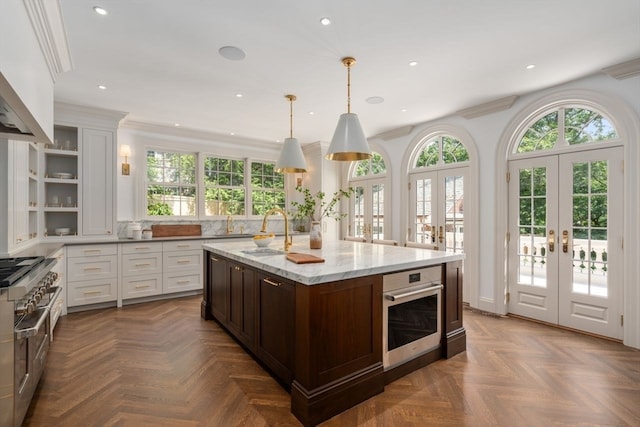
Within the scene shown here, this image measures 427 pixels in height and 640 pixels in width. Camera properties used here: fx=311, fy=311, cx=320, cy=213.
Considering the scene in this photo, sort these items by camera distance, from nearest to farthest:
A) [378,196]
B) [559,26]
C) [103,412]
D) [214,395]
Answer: [103,412] < [214,395] < [559,26] < [378,196]

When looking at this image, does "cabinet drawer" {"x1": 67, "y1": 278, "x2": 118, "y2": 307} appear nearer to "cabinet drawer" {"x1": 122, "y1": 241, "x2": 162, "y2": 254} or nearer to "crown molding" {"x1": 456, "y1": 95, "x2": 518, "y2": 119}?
"cabinet drawer" {"x1": 122, "y1": 241, "x2": 162, "y2": 254}

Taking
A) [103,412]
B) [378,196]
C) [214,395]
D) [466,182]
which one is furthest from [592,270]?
[103,412]

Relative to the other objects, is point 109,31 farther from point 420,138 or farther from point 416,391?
point 420,138

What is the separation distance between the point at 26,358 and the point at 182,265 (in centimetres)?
295

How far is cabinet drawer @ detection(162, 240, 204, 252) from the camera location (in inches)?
183

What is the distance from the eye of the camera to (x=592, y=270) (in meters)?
3.31

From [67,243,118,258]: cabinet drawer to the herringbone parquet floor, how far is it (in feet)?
3.59

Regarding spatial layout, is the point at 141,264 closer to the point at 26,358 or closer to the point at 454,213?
the point at 26,358

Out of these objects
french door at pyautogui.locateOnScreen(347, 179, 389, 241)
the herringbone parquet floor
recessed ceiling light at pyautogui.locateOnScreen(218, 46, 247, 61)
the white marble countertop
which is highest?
recessed ceiling light at pyautogui.locateOnScreen(218, 46, 247, 61)

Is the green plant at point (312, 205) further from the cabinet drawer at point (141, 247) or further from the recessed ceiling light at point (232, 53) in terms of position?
the cabinet drawer at point (141, 247)

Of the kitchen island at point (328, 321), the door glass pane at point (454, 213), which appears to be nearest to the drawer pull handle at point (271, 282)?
the kitchen island at point (328, 321)

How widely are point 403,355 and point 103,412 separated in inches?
83.2

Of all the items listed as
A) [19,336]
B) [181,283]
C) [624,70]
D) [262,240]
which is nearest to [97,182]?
[181,283]

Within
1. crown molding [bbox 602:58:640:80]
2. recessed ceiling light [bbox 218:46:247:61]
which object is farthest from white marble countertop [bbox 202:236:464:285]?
crown molding [bbox 602:58:640:80]
